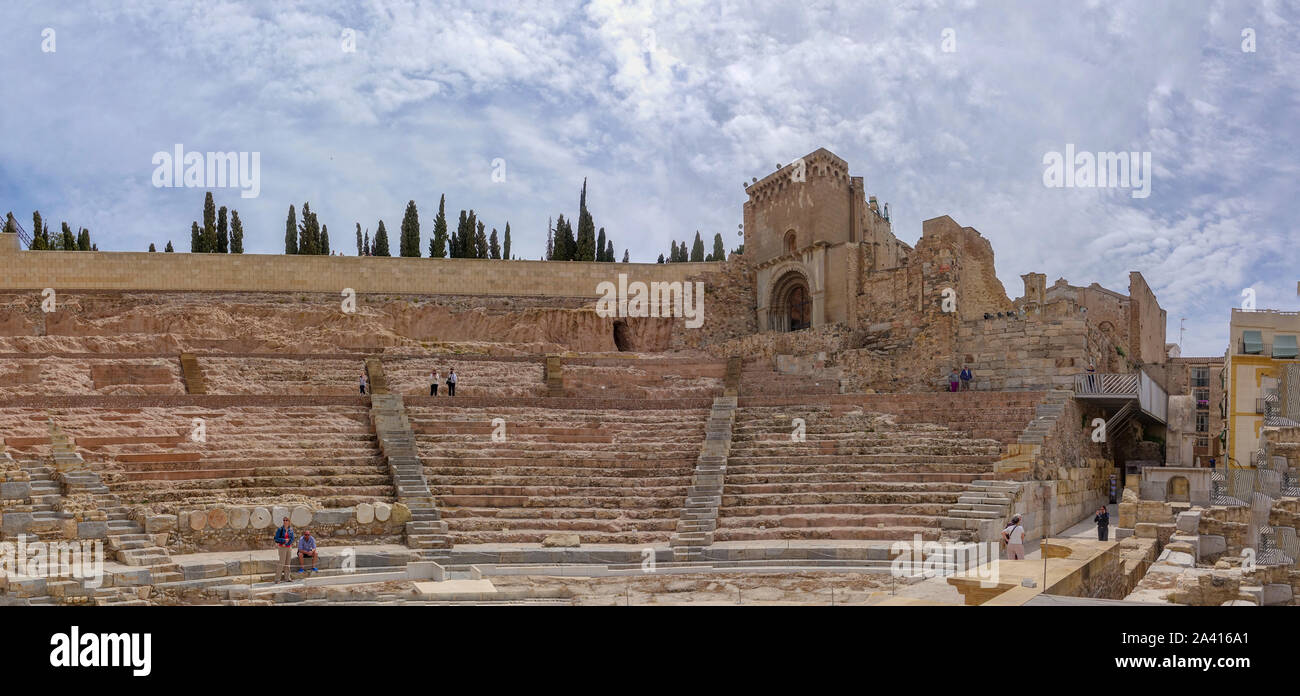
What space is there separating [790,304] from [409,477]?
68.7ft

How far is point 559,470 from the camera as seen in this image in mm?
15922

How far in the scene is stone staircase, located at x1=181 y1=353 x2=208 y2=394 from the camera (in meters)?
20.5

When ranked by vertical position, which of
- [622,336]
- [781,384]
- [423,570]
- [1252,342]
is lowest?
[423,570]

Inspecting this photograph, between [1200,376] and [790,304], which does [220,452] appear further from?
[1200,376]

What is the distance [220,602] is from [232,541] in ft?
10.9

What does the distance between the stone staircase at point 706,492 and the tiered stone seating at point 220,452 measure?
521 centimetres

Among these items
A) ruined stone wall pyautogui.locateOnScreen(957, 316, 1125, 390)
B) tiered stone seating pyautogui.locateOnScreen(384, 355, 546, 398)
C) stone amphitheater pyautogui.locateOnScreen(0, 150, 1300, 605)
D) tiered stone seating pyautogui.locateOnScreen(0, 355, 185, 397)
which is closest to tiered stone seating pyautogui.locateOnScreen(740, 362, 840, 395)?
stone amphitheater pyautogui.locateOnScreen(0, 150, 1300, 605)

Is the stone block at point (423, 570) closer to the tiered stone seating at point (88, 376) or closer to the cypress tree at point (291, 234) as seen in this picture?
the tiered stone seating at point (88, 376)

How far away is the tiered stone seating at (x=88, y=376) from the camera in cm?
1945

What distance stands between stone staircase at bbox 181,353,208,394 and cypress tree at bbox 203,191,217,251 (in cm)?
1541

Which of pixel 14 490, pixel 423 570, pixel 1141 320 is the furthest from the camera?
pixel 1141 320

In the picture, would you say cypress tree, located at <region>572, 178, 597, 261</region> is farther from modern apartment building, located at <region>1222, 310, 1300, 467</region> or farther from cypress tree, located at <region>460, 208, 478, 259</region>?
modern apartment building, located at <region>1222, 310, 1300, 467</region>

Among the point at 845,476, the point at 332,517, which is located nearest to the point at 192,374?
the point at 332,517
